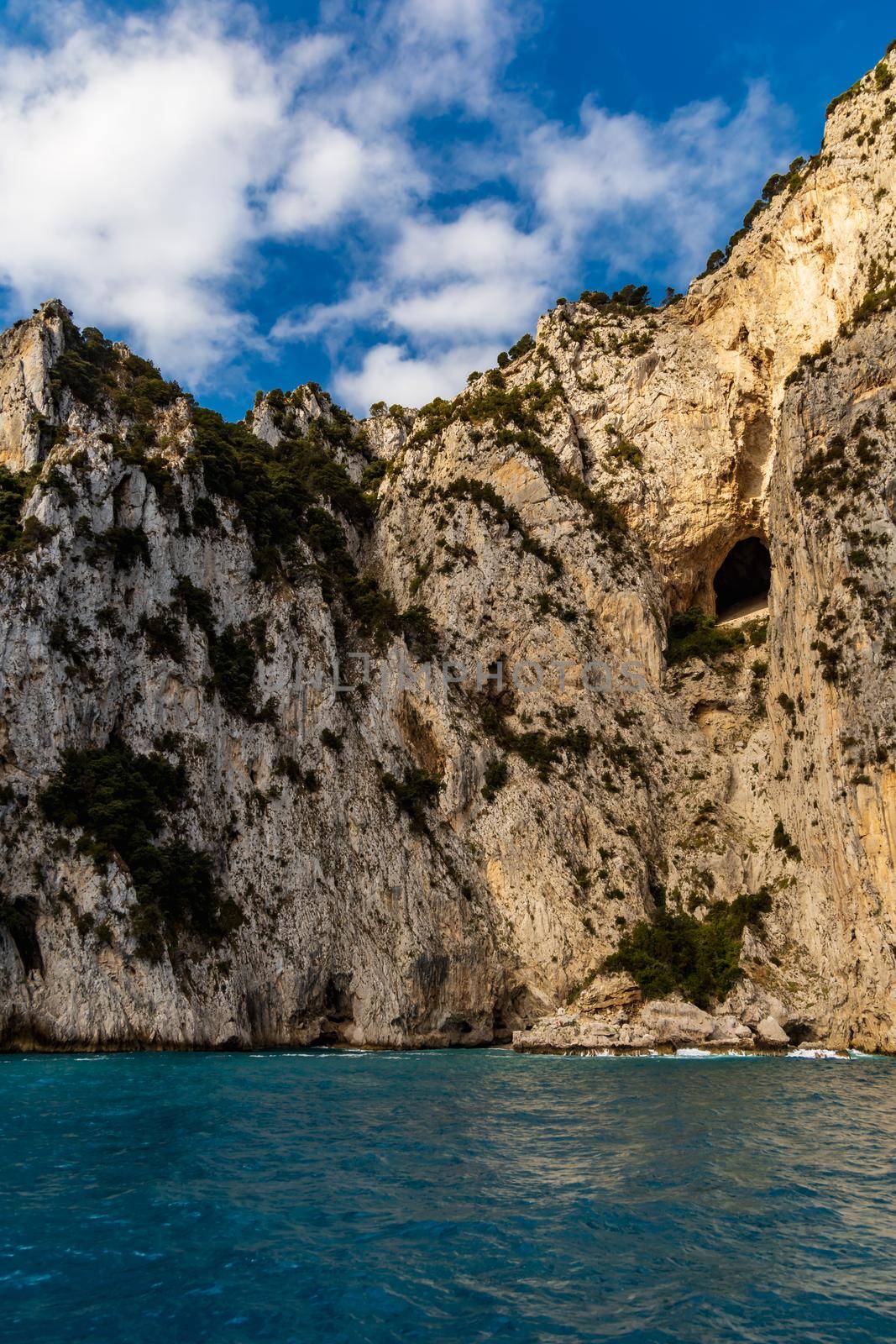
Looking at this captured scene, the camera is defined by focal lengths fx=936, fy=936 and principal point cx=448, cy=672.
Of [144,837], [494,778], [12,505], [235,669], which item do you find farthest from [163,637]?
[494,778]

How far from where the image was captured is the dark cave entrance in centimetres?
6674

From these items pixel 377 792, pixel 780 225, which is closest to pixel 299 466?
pixel 377 792

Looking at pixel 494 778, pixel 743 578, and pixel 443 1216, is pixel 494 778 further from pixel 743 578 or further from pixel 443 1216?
pixel 443 1216

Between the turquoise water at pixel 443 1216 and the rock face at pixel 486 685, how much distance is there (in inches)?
630

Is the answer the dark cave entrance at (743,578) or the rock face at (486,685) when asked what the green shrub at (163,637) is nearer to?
the rock face at (486,685)

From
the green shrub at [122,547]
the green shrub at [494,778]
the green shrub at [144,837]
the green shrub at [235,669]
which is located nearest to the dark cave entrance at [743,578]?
the green shrub at [494,778]

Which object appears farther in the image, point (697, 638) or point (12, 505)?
point (697, 638)

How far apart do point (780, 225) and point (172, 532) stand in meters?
43.7

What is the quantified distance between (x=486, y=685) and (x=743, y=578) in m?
24.0

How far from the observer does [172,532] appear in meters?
51.4

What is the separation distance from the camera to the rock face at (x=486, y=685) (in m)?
40.4

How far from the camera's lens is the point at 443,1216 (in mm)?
13789

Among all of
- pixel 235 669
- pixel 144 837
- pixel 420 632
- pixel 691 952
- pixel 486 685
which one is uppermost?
pixel 420 632

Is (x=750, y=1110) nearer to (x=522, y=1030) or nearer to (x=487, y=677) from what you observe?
(x=522, y=1030)
